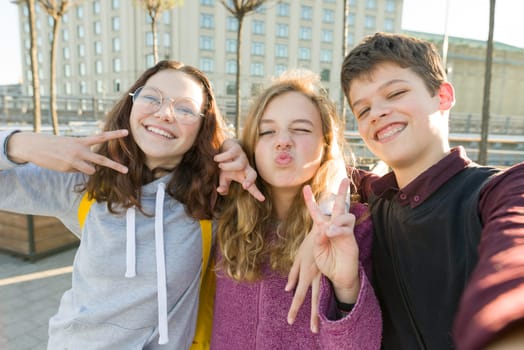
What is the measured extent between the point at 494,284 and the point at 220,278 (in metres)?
1.24

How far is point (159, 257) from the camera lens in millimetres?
1506

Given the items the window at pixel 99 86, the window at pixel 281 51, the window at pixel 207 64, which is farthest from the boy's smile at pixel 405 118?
the window at pixel 99 86

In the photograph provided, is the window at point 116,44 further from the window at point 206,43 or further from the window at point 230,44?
the window at point 230,44

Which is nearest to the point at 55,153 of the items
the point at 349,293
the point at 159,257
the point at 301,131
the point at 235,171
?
the point at 159,257

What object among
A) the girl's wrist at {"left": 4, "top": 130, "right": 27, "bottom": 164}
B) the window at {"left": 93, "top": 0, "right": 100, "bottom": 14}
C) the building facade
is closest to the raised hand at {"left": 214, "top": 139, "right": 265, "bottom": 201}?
the girl's wrist at {"left": 4, "top": 130, "right": 27, "bottom": 164}

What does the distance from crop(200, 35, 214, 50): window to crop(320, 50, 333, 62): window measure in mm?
13939

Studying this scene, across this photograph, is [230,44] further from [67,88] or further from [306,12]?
[67,88]

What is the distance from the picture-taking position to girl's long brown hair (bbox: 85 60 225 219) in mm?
1581

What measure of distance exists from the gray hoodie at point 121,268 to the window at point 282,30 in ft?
148

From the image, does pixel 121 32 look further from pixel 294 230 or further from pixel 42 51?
pixel 294 230

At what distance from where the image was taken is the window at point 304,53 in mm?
44031

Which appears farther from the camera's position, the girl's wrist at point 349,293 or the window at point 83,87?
the window at point 83,87

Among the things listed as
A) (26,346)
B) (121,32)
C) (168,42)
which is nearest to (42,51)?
(121,32)

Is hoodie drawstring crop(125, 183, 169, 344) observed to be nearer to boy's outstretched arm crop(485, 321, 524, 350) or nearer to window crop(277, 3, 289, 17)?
boy's outstretched arm crop(485, 321, 524, 350)
